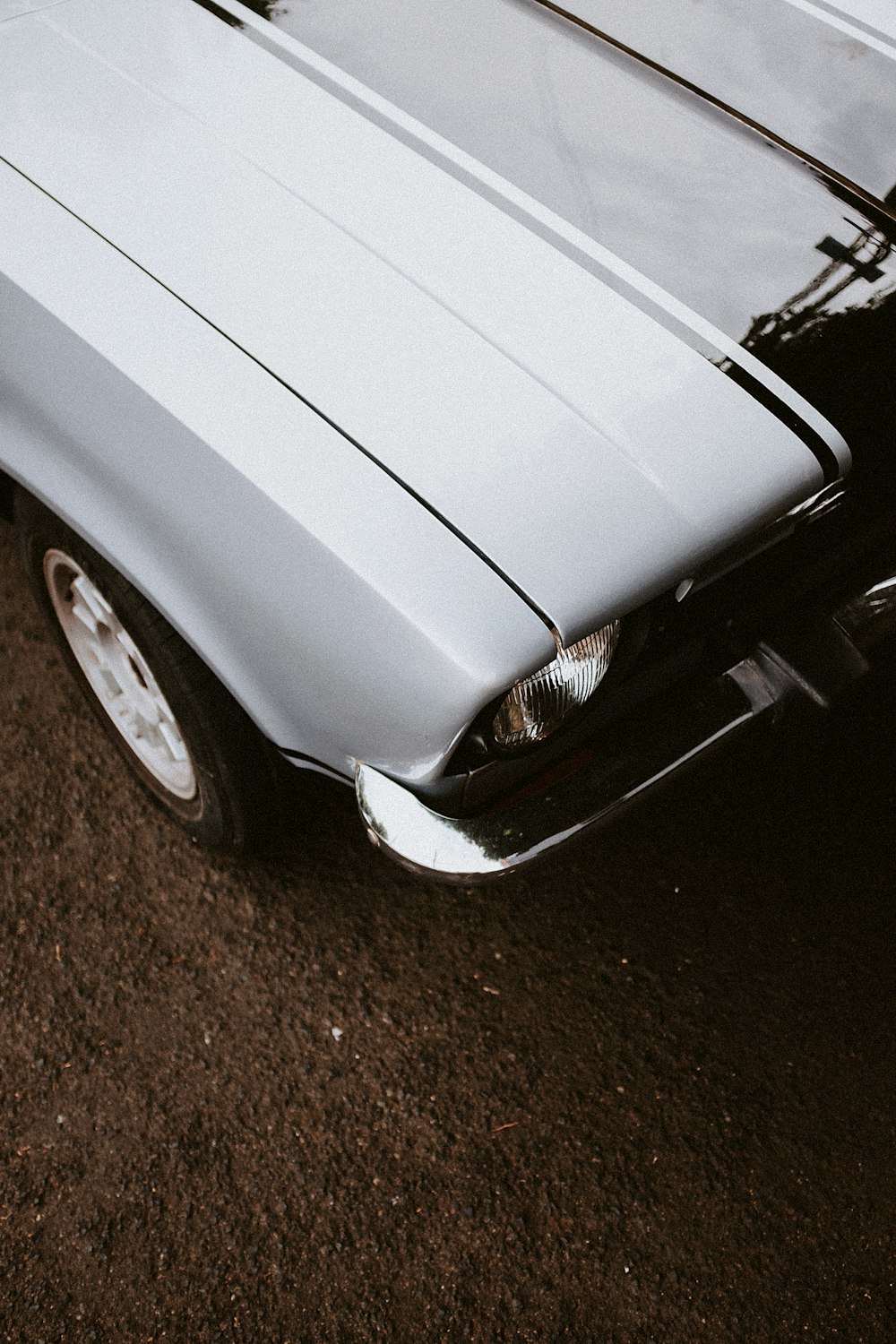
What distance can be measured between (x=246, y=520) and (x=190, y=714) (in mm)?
567

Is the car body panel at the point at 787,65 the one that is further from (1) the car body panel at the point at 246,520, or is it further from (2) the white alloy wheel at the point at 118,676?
(2) the white alloy wheel at the point at 118,676

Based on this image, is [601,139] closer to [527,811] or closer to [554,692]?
[554,692]

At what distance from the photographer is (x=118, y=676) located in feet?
7.27

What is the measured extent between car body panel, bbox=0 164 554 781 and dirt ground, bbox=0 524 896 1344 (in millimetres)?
753

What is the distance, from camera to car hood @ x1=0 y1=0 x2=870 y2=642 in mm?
1434

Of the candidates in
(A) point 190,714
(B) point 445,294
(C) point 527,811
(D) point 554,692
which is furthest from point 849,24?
(A) point 190,714

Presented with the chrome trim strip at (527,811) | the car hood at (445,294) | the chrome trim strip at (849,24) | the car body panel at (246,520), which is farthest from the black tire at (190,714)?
the chrome trim strip at (849,24)

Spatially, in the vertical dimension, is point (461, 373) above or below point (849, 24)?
below

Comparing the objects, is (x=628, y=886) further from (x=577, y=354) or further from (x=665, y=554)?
(x=577, y=354)

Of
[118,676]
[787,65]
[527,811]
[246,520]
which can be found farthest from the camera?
[118,676]

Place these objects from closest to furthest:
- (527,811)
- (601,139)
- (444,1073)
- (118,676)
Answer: (527,811)
(601,139)
(444,1073)
(118,676)

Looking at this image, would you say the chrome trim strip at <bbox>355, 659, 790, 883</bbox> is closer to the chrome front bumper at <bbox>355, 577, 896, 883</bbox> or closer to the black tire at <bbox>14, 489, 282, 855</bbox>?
the chrome front bumper at <bbox>355, 577, 896, 883</bbox>

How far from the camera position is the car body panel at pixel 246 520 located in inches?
54.0

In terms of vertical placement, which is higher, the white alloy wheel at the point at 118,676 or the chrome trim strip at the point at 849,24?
the chrome trim strip at the point at 849,24
